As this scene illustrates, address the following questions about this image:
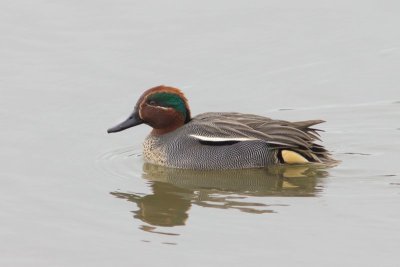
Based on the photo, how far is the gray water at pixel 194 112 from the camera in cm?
1122

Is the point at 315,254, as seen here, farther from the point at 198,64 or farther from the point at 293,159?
the point at 198,64

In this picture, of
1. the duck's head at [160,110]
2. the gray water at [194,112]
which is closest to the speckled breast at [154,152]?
the gray water at [194,112]

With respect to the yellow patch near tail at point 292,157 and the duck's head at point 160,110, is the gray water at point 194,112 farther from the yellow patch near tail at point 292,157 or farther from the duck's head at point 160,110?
the duck's head at point 160,110

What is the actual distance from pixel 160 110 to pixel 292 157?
1841mm

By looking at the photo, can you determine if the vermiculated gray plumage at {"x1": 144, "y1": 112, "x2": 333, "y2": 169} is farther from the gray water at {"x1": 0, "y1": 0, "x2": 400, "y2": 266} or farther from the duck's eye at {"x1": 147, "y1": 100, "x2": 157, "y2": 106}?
the duck's eye at {"x1": 147, "y1": 100, "x2": 157, "y2": 106}

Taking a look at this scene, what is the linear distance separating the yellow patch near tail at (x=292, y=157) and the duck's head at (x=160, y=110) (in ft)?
4.67

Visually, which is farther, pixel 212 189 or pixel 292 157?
pixel 292 157

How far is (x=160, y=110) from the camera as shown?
14539mm

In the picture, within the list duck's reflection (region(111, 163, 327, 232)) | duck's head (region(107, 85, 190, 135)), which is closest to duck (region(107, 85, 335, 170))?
duck's head (region(107, 85, 190, 135))

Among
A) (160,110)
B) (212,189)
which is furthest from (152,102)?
(212,189)

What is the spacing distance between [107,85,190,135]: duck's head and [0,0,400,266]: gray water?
0.50 meters

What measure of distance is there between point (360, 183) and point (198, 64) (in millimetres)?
4778

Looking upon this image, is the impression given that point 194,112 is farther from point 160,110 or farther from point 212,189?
point 212,189

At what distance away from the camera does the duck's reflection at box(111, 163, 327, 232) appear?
40.8 ft
